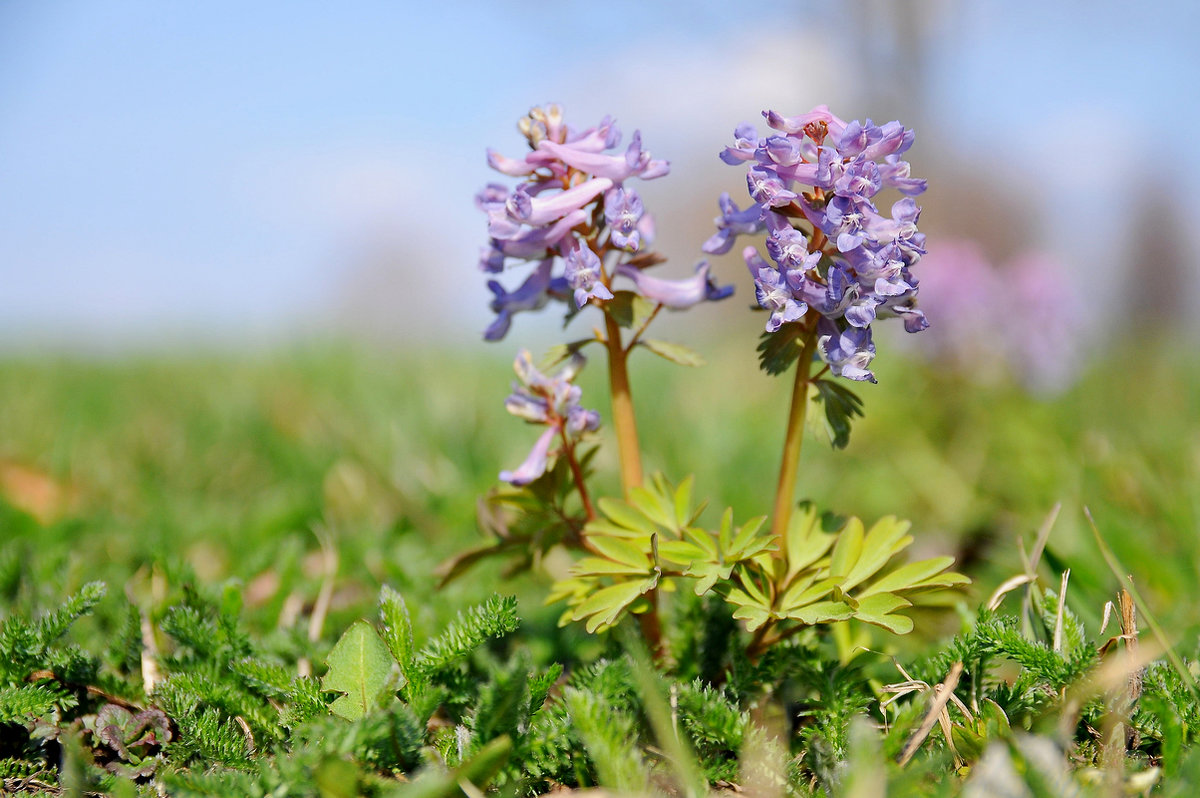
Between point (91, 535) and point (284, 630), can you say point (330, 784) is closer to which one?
point (284, 630)

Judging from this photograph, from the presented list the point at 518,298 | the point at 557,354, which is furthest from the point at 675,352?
the point at 518,298

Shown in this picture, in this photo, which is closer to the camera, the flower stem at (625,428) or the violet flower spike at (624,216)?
the violet flower spike at (624,216)

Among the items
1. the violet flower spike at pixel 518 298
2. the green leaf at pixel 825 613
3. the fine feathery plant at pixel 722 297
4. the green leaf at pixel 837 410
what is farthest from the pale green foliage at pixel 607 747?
the violet flower spike at pixel 518 298

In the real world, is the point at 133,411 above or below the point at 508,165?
below

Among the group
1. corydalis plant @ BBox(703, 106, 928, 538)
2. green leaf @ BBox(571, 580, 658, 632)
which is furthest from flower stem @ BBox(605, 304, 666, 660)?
corydalis plant @ BBox(703, 106, 928, 538)

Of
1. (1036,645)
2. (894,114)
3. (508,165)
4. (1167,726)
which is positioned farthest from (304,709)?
(894,114)

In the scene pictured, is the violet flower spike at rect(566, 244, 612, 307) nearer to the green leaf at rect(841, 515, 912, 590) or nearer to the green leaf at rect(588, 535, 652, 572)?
the green leaf at rect(588, 535, 652, 572)

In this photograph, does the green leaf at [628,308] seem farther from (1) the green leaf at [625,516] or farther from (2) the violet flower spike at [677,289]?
(1) the green leaf at [625,516]

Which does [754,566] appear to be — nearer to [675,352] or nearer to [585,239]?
[675,352]

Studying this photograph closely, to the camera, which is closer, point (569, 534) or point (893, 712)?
point (893, 712)
